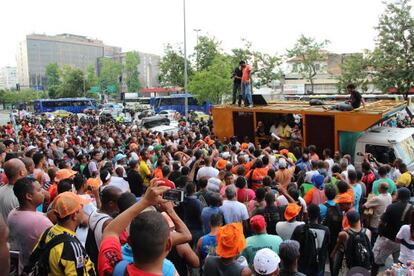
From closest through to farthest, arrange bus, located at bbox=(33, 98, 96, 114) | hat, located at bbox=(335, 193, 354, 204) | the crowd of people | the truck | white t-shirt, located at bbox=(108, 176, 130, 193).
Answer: the crowd of people
hat, located at bbox=(335, 193, 354, 204)
white t-shirt, located at bbox=(108, 176, 130, 193)
the truck
bus, located at bbox=(33, 98, 96, 114)

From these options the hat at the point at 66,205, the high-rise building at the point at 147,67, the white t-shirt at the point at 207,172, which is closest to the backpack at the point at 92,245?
the hat at the point at 66,205

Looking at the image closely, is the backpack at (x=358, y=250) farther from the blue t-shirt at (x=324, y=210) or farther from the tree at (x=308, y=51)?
the tree at (x=308, y=51)

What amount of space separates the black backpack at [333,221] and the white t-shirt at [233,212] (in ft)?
3.84

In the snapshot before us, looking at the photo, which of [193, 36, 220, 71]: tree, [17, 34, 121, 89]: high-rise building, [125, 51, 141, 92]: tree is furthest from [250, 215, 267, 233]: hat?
[17, 34, 121, 89]: high-rise building

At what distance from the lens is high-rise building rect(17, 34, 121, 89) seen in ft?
534

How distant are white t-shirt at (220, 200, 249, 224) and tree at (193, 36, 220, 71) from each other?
1492 inches

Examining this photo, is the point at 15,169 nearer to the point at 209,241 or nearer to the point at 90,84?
the point at 209,241

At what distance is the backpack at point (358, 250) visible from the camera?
5070 mm

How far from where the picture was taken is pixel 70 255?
3.26 metres

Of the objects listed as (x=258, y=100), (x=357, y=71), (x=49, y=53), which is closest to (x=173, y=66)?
(x=357, y=71)

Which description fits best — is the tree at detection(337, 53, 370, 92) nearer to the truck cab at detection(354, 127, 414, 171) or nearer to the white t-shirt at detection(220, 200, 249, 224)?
the truck cab at detection(354, 127, 414, 171)

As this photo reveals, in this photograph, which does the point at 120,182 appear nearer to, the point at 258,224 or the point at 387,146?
the point at 258,224

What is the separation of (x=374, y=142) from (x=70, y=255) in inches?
371

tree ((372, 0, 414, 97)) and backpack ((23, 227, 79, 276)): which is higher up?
tree ((372, 0, 414, 97))
